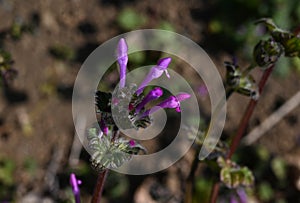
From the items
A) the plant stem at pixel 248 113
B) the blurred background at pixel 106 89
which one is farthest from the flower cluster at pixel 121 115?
the blurred background at pixel 106 89

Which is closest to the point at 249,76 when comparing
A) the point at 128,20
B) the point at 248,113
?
the point at 248,113

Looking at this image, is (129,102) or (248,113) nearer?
(129,102)

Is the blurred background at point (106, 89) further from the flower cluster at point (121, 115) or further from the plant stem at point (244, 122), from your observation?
the flower cluster at point (121, 115)

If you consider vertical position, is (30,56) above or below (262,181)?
above

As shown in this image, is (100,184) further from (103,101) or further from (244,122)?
(244,122)

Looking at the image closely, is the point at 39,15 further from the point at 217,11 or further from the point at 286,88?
the point at 286,88

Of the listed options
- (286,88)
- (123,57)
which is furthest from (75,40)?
(123,57)
